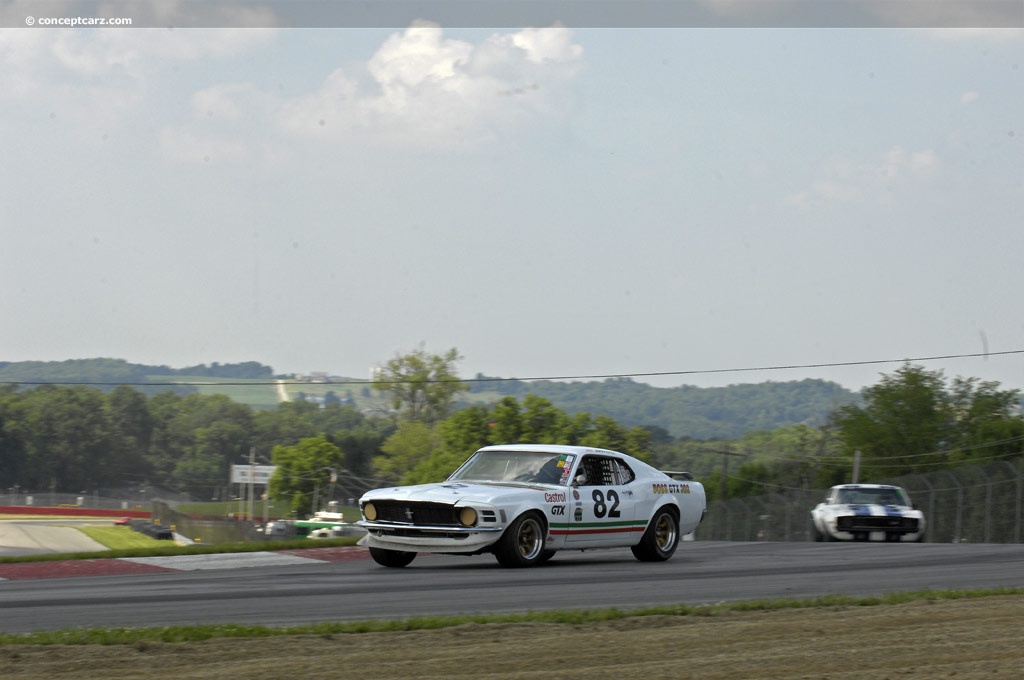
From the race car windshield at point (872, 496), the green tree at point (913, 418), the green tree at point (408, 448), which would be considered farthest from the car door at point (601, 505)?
the green tree at point (408, 448)

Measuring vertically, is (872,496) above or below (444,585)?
above

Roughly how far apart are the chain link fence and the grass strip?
17890mm

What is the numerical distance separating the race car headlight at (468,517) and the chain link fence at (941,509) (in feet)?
54.6

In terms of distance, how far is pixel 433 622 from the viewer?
302 inches

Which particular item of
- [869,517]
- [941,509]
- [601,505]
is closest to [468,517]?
[601,505]

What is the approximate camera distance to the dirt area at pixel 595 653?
611cm

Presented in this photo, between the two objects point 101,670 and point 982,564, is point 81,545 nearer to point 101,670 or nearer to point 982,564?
point 982,564

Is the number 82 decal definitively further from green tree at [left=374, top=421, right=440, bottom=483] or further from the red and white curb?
green tree at [left=374, top=421, right=440, bottom=483]

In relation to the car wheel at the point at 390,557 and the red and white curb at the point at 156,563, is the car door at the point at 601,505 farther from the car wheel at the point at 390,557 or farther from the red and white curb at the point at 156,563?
the red and white curb at the point at 156,563

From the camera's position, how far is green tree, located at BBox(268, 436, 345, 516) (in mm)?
119750

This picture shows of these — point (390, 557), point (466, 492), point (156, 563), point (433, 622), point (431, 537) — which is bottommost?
point (156, 563)

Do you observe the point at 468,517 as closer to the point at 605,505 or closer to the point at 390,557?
the point at 390,557

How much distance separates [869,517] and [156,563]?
1333 cm

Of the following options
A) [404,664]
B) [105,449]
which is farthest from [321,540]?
[105,449]
